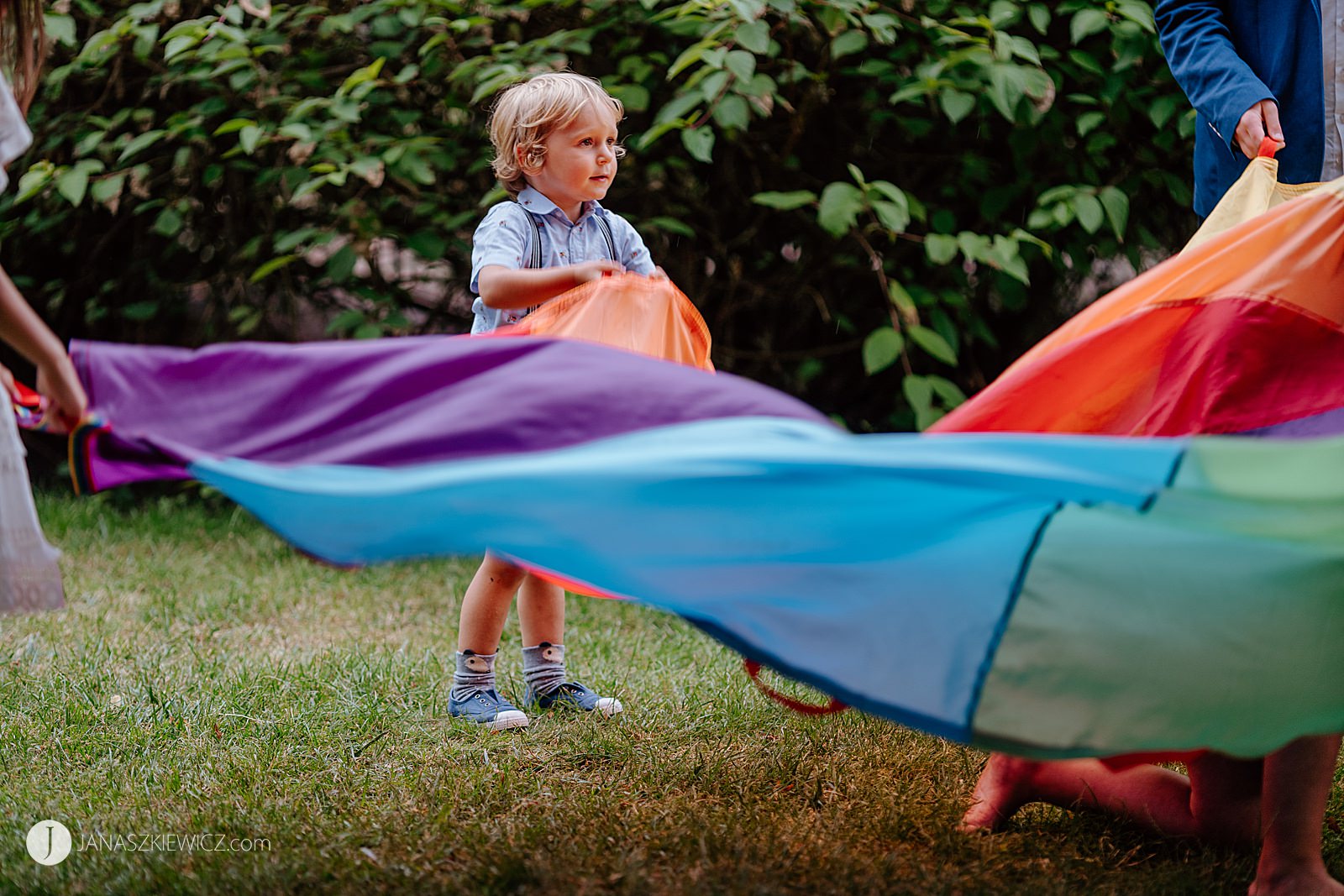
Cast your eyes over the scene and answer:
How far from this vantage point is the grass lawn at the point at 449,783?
173cm

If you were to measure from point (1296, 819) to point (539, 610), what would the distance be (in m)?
1.43

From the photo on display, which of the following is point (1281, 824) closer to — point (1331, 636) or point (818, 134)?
point (1331, 636)

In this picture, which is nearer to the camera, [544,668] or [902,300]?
[544,668]

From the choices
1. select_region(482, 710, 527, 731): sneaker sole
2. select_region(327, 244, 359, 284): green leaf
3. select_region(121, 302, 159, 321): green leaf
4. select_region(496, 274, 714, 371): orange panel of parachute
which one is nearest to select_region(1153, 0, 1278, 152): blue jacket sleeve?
select_region(496, 274, 714, 371): orange panel of parachute

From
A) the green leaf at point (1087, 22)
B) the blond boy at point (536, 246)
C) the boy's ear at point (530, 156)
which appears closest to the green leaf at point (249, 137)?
the blond boy at point (536, 246)

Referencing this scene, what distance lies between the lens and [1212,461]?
1274 mm

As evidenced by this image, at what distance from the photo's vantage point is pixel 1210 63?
7.01 feet

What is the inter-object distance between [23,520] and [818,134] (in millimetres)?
3253

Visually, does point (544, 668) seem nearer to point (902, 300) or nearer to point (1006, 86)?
point (902, 300)

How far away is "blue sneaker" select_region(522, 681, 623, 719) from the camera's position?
251cm

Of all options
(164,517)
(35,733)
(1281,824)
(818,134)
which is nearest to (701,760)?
(1281,824)

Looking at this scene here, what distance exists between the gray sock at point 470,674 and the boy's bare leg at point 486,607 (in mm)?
12

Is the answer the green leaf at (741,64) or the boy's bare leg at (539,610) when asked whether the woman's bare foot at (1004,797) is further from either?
the green leaf at (741,64)

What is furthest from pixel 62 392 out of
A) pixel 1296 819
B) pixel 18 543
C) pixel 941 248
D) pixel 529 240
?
pixel 941 248
